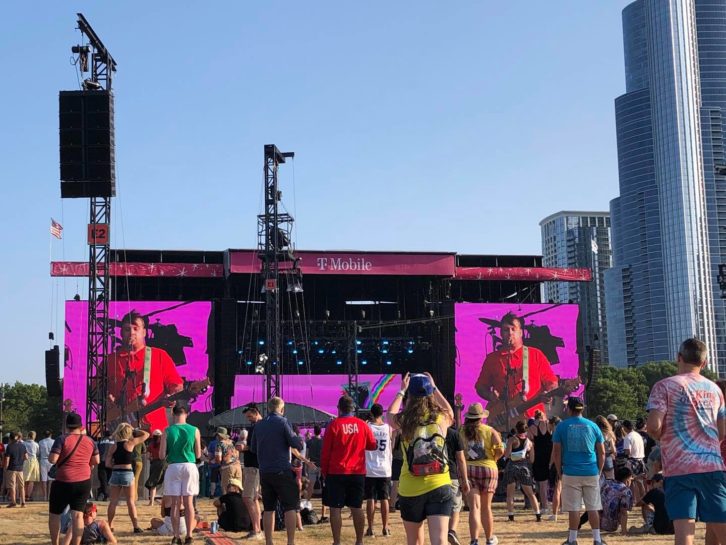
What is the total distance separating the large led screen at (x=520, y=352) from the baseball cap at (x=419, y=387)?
3506 cm

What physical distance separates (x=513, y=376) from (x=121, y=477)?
31.1m

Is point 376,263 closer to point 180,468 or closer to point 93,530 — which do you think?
point 93,530

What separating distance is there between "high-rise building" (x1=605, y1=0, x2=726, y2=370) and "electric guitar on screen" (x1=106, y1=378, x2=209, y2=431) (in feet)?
421

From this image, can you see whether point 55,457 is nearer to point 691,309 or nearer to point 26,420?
point 26,420

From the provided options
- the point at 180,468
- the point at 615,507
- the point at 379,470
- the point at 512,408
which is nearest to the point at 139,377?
the point at 512,408

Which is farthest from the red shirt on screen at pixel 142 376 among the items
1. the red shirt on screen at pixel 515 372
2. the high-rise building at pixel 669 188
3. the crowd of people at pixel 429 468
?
A: the high-rise building at pixel 669 188

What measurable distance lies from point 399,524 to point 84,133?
1509cm

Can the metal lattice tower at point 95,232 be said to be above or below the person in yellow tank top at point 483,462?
above

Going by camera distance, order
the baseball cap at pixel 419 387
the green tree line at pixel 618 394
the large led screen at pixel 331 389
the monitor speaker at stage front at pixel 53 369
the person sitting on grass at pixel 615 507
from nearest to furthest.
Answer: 1. the baseball cap at pixel 419 387
2. the person sitting on grass at pixel 615 507
3. the monitor speaker at stage front at pixel 53 369
4. the large led screen at pixel 331 389
5. the green tree line at pixel 618 394

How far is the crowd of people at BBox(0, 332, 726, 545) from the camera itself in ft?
19.9

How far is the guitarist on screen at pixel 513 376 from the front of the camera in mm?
41719

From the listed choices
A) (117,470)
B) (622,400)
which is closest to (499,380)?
(117,470)

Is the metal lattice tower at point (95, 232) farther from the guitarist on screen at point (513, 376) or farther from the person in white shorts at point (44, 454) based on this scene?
the guitarist on screen at point (513, 376)

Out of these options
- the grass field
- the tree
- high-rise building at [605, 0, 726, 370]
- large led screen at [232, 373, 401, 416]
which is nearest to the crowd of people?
the grass field
